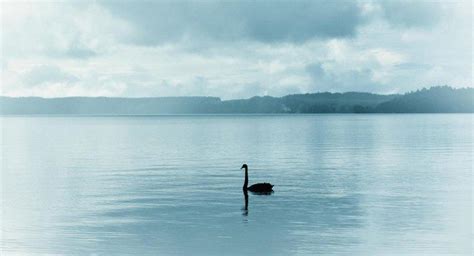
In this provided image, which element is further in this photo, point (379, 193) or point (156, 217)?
point (379, 193)

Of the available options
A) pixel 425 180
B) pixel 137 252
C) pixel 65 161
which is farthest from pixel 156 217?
pixel 65 161

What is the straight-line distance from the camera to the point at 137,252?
2423 centimetres

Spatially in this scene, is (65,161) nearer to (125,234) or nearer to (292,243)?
(125,234)

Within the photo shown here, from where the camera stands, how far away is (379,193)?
4059cm

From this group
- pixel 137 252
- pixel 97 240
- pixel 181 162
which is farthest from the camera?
pixel 181 162

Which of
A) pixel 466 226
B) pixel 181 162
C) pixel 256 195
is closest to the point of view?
pixel 466 226

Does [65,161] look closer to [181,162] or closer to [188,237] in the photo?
[181,162]

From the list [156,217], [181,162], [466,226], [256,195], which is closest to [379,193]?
[256,195]

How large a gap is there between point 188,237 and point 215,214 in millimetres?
5595

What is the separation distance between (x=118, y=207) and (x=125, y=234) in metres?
7.88

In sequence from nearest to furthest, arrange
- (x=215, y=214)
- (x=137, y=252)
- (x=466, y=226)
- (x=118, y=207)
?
(x=137, y=252), (x=466, y=226), (x=215, y=214), (x=118, y=207)

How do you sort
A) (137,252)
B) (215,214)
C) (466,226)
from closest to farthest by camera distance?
1. (137,252)
2. (466,226)
3. (215,214)

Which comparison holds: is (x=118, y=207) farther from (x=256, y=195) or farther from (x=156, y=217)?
(x=256, y=195)

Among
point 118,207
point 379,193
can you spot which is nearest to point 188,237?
point 118,207
